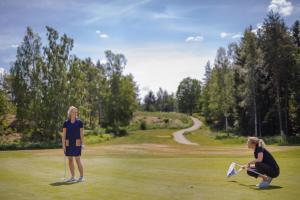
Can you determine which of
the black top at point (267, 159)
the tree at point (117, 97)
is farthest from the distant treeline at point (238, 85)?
the black top at point (267, 159)

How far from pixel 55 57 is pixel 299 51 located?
4200 cm

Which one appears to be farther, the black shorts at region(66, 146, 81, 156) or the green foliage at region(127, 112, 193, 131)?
the green foliage at region(127, 112, 193, 131)

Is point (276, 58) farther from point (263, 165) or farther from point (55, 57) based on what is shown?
point (263, 165)

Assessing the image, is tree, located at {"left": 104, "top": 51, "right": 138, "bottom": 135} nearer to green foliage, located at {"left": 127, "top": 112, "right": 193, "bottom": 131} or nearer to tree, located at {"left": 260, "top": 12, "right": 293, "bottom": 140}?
green foliage, located at {"left": 127, "top": 112, "right": 193, "bottom": 131}

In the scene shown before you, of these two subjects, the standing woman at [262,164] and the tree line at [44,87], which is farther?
the tree line at [44,87]

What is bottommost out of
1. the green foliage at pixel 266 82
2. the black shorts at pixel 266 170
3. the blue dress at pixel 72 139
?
the black shorts at pixel 266 170

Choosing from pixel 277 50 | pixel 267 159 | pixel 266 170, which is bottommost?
pixel 266 170

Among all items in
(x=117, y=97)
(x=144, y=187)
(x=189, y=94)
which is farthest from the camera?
(x=189, y=94)

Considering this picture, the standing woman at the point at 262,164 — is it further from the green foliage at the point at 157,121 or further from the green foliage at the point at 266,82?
the green foliage at the point at 157,121

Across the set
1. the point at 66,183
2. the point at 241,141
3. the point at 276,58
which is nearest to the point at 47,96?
the point at 241,141

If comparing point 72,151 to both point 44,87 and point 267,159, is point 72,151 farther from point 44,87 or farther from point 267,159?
point 44,87

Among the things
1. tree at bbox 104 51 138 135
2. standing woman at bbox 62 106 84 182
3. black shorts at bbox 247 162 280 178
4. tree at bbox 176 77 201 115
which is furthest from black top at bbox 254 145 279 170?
tree at bbox 176 77 201 115

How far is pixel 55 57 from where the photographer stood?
66.5m

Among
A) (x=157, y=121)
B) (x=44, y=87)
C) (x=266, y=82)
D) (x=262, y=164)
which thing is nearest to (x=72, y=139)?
(x=262, y=164)
